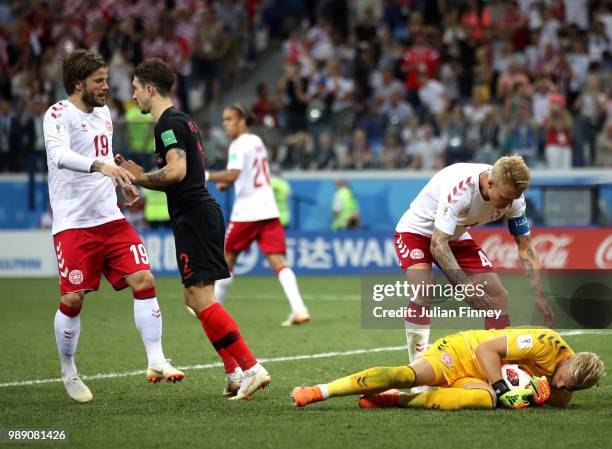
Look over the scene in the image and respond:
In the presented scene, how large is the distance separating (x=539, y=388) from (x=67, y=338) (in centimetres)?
324

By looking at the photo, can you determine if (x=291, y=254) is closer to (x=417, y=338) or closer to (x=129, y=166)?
(x=417, y=338)

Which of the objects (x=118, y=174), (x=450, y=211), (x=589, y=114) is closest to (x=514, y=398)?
(x=450, y=211)

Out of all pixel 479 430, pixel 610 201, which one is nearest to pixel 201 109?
pixel 610 201

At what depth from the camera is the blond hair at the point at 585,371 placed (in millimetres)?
7074

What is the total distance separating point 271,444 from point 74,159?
2447 millimetres

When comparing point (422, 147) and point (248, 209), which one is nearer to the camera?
point (248, 209)

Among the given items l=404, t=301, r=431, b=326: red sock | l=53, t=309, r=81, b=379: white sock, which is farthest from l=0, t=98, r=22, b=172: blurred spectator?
l=404, t=301, r=431, b=326: red sock

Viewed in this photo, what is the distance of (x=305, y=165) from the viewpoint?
21203mm

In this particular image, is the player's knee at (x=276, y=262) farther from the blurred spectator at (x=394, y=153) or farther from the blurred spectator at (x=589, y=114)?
the blurred spectator at (x=589, y=114)

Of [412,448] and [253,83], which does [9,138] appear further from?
[412,448]

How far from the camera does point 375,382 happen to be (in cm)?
716

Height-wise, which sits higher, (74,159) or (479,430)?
(74,159)

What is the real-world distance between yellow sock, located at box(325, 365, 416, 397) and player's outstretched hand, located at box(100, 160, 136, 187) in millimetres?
1856

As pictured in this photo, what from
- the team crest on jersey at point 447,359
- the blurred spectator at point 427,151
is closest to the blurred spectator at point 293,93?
the blurred spectator at point 427,151
